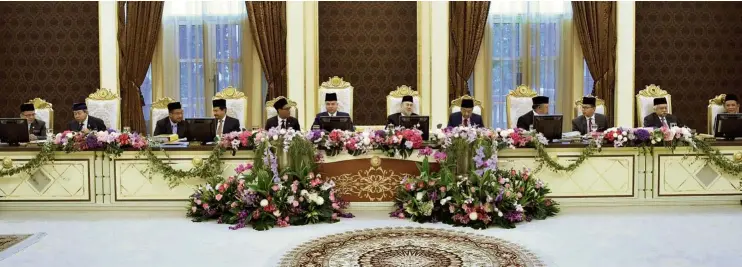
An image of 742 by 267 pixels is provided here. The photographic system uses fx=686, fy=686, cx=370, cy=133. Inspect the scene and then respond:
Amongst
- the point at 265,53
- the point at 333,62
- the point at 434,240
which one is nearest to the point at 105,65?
the point at 265,53

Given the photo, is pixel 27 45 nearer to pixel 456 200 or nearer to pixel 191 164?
pixel 191 164

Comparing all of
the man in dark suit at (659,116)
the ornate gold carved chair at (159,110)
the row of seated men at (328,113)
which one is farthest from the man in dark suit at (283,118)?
the man in dark suit at (659,116)

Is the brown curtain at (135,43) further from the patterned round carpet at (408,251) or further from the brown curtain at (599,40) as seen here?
the brown curtain at (599,40)

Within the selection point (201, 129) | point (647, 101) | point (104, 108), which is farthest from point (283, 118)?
point (647, 101)

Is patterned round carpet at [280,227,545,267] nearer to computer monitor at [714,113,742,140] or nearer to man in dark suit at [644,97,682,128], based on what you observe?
computer monitor at [714,113,742,140]

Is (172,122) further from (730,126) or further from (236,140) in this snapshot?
(730,126)

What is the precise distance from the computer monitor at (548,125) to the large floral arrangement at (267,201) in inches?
76.5

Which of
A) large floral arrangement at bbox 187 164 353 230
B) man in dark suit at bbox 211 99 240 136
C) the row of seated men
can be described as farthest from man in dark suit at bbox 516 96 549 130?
man in dark suit at bbox 211 99 240 136

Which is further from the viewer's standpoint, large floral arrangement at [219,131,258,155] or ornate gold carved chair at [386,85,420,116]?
ornate gold carved chair at [386,85,420,116]

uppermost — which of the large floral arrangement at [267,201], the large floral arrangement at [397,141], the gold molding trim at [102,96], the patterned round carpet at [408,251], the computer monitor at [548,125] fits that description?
the gold molding trim at [102,96]

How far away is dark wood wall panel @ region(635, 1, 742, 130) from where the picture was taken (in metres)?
9.59

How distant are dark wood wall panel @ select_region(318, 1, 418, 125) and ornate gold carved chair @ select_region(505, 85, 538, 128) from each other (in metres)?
1.77

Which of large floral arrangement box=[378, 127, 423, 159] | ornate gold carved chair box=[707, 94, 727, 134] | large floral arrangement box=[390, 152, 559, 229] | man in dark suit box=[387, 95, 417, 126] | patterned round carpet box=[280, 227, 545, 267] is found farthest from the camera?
ornate gold carved chair box=[707, 94, 727, 134]

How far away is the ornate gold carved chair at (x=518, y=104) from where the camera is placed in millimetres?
8148
